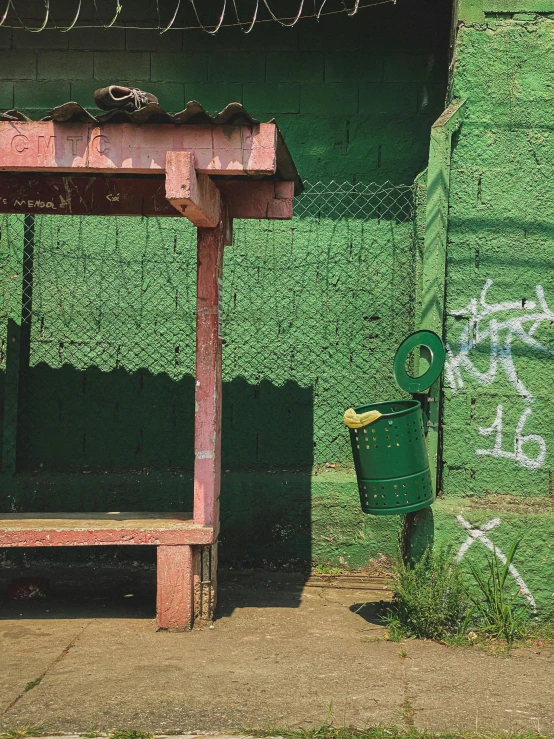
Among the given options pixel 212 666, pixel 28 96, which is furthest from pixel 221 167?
pixel 28 96

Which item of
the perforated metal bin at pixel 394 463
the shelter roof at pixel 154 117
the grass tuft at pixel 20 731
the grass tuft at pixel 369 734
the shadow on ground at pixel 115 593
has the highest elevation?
the shelter roof at pixel 154 117

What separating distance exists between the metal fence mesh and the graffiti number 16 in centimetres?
152

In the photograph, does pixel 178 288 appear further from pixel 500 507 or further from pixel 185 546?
pixel 500 507

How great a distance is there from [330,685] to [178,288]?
3.84 metres

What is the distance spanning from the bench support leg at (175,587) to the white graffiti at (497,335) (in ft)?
6.76

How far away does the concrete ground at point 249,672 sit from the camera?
4.29m

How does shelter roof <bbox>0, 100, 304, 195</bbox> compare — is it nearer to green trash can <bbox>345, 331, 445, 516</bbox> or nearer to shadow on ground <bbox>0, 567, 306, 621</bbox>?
green trash can <bbox>345, 331, 445, 516</bbox>

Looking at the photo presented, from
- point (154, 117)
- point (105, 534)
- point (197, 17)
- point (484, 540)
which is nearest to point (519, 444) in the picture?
point (484, 540)

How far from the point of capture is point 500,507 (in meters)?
5.86

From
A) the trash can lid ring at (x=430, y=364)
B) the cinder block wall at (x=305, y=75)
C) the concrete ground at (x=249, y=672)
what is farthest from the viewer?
the cinder block wall at (x=305, y=75)

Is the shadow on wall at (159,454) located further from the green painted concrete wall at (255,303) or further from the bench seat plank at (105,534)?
the bench seat plank at (105,534)

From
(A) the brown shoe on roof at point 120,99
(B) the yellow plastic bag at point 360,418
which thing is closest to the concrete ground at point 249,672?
(B) the yellow plastic bag at point 360,418

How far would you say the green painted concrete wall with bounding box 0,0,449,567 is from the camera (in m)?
7.44

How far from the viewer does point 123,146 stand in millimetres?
5281
